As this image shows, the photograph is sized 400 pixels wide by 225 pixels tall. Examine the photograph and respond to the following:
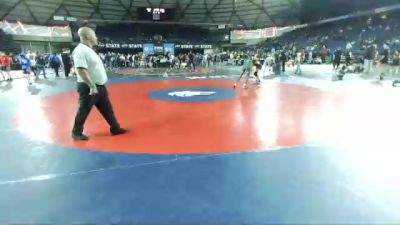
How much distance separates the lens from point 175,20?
46.6m

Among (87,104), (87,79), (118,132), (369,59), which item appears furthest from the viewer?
(369,59)

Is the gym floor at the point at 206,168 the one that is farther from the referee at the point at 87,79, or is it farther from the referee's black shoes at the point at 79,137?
the referee at the point at 87,79

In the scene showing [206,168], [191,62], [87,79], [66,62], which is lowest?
[206,168]

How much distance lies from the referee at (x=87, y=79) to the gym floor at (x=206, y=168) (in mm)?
411

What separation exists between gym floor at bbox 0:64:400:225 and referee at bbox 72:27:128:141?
16.2 inches

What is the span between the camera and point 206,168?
3.55 m

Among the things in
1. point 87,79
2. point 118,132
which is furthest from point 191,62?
point 87,79

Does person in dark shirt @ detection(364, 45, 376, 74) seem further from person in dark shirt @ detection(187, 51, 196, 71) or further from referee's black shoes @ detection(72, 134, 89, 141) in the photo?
referee's black shoes @ detection(72, 134, 89, 141)

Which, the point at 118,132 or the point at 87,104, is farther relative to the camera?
the point at 118,132

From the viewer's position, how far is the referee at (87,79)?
4531 millimetres

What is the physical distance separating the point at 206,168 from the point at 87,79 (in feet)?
7.47

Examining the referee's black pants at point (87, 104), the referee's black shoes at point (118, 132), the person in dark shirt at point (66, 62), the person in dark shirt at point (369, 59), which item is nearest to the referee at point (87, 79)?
the referee's black pants at point (87, 104)

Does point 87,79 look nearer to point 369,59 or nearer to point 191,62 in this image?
point 369,59

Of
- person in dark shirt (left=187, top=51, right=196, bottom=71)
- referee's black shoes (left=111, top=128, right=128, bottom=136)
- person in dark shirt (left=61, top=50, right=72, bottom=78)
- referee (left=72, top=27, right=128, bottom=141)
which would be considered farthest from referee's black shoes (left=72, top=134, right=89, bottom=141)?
person in dark shirt (left=187, top=51, right=196, bottom=71)
